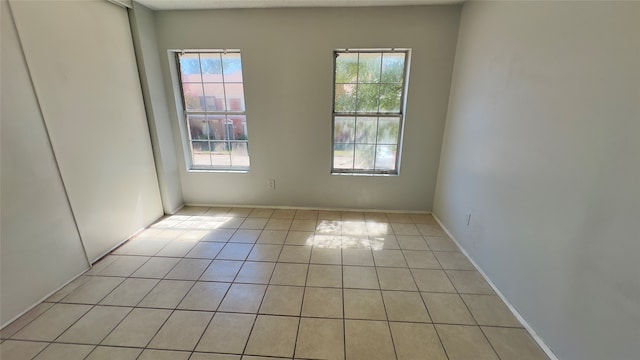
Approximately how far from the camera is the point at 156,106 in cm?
284

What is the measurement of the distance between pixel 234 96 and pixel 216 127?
469 mm

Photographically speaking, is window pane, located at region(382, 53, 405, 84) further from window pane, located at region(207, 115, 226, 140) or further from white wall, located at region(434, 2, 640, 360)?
window pane, located at region(207, 115, 226, 140)

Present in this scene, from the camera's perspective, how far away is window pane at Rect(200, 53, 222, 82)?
9.69 ft

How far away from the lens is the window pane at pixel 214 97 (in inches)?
120

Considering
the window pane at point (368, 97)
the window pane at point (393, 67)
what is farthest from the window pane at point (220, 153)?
the window pane at point (393, 67)

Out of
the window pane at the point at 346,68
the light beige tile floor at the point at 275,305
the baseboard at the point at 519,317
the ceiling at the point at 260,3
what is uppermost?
the ceiling at the point at 260,3

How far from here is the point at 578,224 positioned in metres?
1.29

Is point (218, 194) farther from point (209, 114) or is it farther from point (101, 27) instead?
point (101, 27)

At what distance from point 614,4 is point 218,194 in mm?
3620

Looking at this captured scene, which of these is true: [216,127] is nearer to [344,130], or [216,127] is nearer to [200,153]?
[200,153]

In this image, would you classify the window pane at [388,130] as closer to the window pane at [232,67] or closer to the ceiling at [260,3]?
the ceiling at [260,3]

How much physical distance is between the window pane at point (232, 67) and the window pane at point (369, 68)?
1379 mm

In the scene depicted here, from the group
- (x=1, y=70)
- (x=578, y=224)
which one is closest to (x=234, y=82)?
(x=1, y=70)

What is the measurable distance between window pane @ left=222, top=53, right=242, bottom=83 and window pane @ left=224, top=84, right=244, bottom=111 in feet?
0.24
